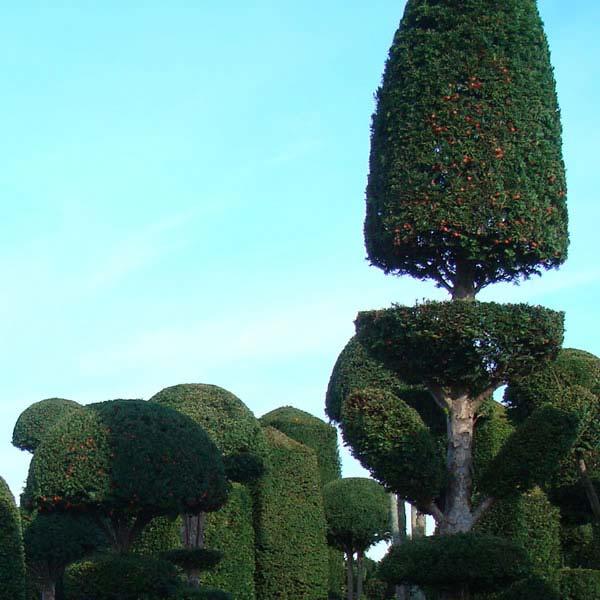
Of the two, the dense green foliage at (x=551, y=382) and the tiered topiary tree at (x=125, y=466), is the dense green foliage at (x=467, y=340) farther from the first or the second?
the tiered topiary tree at (x=125, y=466)

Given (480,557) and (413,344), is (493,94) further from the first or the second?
(480,557)

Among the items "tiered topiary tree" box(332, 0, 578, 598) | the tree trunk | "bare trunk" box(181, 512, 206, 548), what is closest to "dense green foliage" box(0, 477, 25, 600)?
"bare trunk" box(181, 512, 206, 548)

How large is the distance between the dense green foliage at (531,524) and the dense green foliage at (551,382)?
1901 millimetres

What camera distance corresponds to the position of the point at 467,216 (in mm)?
13031

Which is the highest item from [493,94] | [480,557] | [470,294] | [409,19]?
[409,19]

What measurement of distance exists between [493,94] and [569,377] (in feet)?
19.1

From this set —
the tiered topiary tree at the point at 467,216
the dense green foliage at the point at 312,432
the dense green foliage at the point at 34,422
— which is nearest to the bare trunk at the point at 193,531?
the dense green foliage at the point at 312,432

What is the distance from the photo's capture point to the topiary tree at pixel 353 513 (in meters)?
26.9

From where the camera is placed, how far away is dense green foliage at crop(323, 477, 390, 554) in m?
26.9

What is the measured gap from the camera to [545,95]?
14031 millimetres

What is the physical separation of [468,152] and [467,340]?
2536 millimetres

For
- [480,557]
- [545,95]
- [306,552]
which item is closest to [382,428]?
[480,557]

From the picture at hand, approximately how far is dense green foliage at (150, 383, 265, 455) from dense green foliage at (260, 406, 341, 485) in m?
5.99

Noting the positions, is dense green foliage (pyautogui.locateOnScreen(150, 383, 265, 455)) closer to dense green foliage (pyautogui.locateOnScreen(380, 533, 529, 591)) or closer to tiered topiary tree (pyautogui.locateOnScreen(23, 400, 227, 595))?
tiered topiary tree (pyautogui.locateOnScreen(23, 400, 227, 595))
